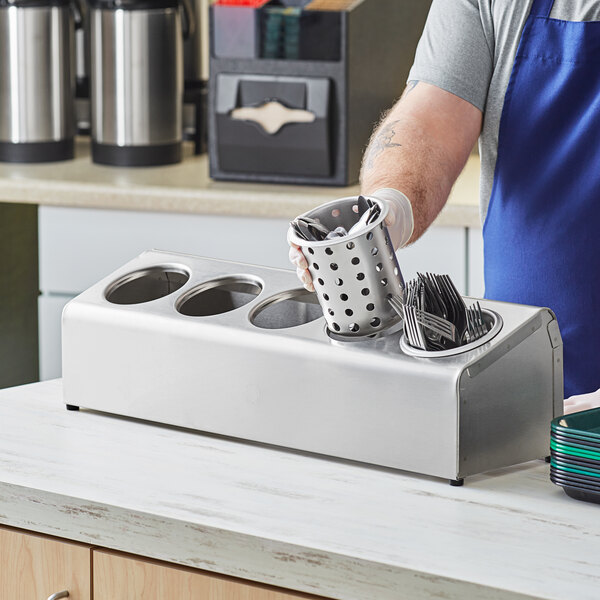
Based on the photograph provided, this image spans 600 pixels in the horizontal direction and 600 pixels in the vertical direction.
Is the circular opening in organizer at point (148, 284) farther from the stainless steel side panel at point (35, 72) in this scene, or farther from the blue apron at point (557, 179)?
the stainless steel side panel at point (35, 72)

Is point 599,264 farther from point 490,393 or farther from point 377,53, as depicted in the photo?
point 377,53

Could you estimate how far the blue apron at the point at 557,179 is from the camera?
1452 mm

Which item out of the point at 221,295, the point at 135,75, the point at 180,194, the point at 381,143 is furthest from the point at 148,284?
the point at 135,75

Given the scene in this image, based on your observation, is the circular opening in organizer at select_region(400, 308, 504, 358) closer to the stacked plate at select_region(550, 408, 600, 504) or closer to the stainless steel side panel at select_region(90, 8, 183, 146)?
the stacked plate at select_region(550, 408, 600, 504)

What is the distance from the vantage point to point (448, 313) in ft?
3.29

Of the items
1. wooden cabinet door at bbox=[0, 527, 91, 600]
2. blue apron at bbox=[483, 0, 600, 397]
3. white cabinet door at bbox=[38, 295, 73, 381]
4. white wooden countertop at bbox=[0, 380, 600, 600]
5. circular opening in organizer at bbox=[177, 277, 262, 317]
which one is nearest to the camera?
white wooden countertop at bbox=[0, 380, 600, 600]

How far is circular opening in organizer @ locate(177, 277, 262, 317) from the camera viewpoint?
118 cm

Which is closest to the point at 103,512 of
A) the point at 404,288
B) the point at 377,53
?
the point at 404,288

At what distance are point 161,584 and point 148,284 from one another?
405 millimetres

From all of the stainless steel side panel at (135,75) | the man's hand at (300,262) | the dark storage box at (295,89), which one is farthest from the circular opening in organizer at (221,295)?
the stainless steel side panel at (135,75)

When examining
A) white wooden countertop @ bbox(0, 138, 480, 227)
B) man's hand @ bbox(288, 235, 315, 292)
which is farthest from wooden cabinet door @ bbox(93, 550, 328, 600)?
white wooden countertop @ bbox(0, 138, 480, 227)

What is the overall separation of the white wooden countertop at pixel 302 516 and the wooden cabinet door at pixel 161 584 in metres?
0.01

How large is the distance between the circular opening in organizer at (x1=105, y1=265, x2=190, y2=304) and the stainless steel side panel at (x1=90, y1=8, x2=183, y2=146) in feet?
4.08

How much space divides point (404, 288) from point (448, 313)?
0.16ft
